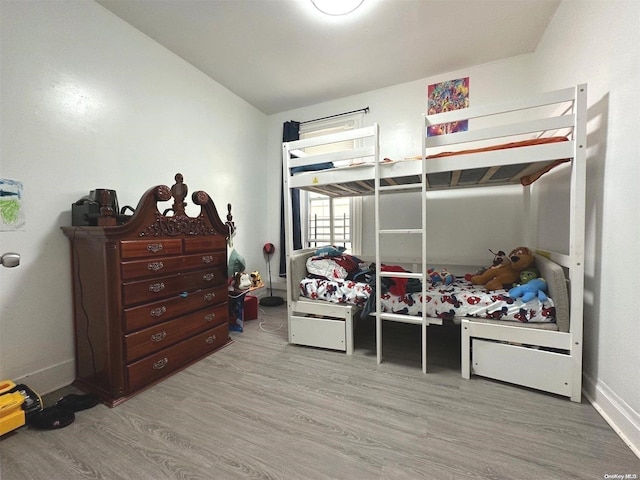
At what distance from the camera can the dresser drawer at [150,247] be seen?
5.16 feet

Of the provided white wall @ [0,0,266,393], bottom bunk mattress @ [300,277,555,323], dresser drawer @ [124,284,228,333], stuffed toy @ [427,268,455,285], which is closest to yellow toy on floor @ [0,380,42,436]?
white wall @ [0,0,266,393]

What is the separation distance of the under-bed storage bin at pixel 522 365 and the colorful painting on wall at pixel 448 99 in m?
2.24

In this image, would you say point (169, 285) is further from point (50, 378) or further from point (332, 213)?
point (332, 213)

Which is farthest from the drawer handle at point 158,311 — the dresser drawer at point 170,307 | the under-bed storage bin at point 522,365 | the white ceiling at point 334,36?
the white ceiling at point 334,36

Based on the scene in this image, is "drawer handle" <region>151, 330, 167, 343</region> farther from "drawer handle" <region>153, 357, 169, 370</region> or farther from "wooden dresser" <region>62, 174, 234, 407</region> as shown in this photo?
"drawer handle" <region>153, 357, 169, 370</region>

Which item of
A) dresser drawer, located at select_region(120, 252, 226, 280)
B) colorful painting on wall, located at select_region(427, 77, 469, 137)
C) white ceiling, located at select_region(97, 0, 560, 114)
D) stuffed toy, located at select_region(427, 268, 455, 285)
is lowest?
stuffed toy, located at select_region(427, 268, 455, 285)

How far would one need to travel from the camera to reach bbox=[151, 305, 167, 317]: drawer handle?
68.3 inches

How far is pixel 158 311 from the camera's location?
69.5 inches

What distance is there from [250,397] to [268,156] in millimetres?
3185

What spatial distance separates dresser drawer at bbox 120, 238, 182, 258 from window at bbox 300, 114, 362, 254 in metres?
1.74

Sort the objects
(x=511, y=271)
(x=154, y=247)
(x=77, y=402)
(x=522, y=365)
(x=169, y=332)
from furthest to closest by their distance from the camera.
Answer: (x=511, y=271) → (x=169, y=332) → (x=154, y=247) → (x=522, y=365) → (x=77, y=402)

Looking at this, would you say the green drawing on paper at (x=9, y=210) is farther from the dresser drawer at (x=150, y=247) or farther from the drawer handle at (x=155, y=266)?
the drawer handle at (x=155, y=266)

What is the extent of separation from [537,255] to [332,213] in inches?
80.5

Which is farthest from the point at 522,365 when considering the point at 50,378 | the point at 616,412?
the point at 50,378
